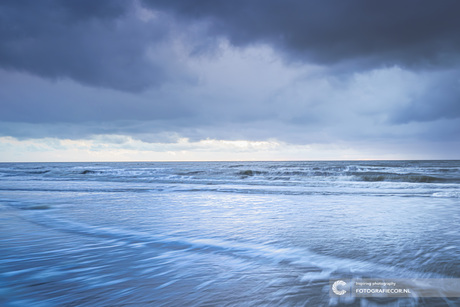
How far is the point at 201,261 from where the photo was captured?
2.97 metres

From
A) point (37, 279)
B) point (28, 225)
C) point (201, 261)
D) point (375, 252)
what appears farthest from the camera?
point (28, 225)

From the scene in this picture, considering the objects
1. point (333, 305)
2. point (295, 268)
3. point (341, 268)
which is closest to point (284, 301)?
point (333, 305)

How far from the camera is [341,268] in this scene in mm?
2744

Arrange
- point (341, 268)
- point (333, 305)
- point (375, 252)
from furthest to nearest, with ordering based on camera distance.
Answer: point (375, 252), point (341, 268), point (333, 305)

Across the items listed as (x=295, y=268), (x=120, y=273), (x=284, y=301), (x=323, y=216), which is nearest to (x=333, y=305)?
(x=284, y=301)

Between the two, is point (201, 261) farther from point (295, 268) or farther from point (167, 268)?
point (295, 268)

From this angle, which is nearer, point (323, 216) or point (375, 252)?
point (375, 252)

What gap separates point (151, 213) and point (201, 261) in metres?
3.65

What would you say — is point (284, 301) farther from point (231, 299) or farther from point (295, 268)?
point (295, 268)

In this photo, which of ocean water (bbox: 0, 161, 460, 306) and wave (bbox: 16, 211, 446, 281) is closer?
ocean water (bbox: 0, 161, 460, 306)

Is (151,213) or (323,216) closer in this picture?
(323,216)

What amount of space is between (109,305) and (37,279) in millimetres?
1052

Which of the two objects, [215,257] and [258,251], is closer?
[215,257]

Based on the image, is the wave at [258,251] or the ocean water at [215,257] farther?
the wave at [258,251]
